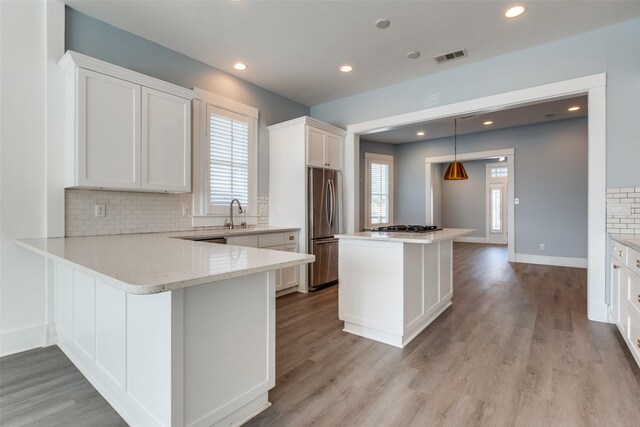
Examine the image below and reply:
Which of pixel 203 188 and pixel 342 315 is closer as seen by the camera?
pixel 342 315

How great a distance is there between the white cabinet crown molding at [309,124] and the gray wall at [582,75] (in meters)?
1.13

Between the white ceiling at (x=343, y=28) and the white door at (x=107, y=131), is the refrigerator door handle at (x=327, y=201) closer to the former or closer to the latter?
the white ceiling at (x=343, y=28)

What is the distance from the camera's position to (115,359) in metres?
1.66

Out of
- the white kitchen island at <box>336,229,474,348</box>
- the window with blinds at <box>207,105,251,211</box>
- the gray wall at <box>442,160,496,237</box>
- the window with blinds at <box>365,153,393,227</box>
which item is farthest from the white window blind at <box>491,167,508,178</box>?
the window with blinds at <box>207,105,251,211</box>

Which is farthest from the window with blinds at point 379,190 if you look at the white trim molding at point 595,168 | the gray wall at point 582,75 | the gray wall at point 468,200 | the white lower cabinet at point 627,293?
the white lower cabinet at point 627,293

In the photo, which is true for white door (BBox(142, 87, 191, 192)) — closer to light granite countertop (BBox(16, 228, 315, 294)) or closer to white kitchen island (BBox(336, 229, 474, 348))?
light granite countertop (BBox(16, 228, 315, 294))

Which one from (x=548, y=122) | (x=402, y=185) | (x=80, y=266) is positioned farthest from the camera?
(x=402, y=185)

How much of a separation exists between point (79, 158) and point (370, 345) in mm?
2750

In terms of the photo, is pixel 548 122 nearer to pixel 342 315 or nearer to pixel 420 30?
pixel 420 30

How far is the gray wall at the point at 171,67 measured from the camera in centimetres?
280

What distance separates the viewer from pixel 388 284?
254cm

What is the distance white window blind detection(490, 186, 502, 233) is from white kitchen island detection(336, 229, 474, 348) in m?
7.56

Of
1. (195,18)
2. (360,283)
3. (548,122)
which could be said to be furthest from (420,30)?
(548,122)

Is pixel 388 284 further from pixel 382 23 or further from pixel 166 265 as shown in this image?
pixel 382 23
